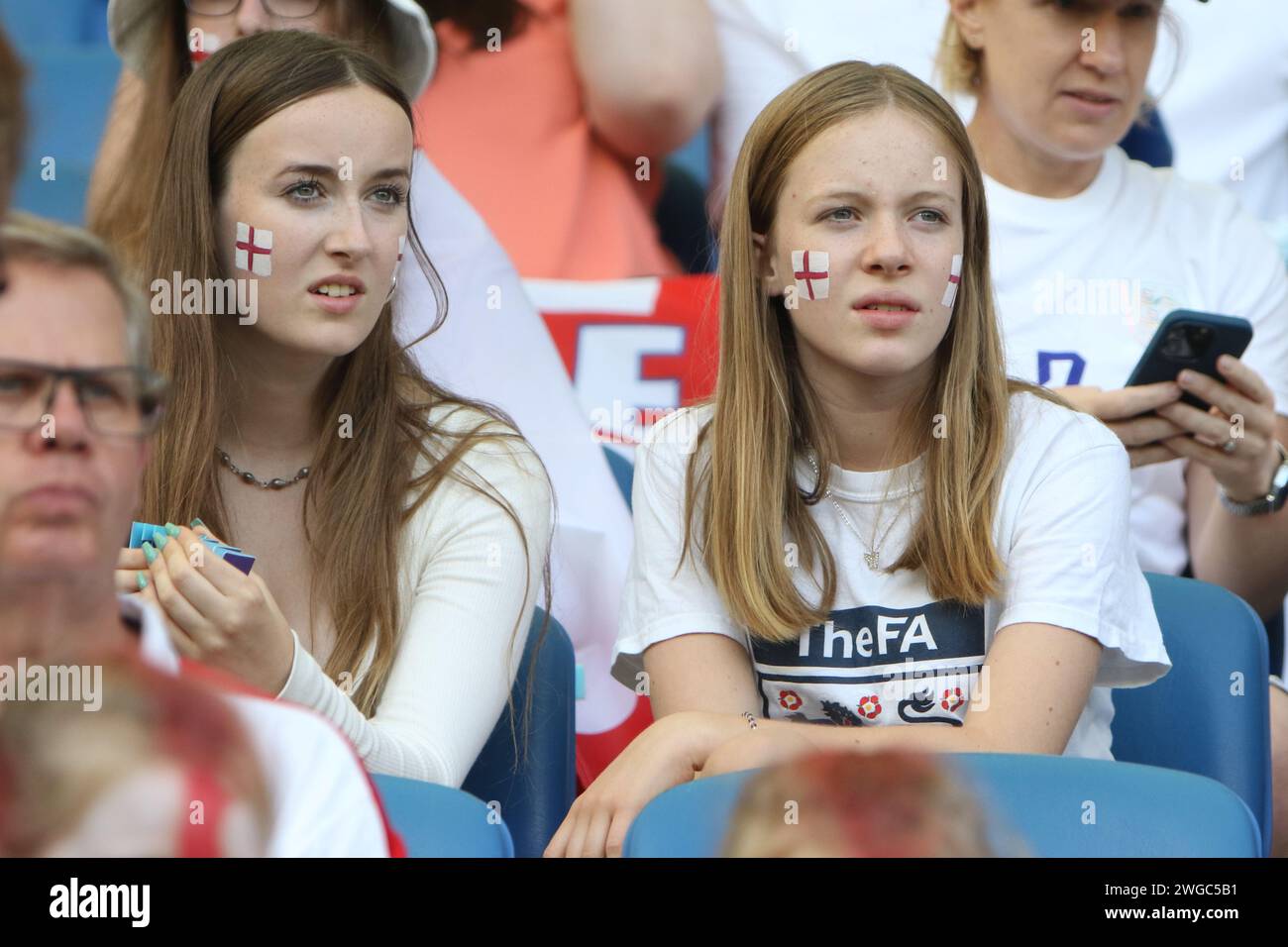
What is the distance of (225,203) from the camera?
1.61 m

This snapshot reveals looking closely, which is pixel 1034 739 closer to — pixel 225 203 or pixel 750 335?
pixel 750 335

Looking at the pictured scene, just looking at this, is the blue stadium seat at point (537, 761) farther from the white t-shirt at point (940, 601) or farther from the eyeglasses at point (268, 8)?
the eyeglasses at point (268, 8)

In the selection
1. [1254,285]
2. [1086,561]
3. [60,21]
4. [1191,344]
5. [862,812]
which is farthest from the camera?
[60,21]

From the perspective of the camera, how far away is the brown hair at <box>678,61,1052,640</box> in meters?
1.50

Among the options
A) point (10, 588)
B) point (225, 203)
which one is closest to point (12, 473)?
point (10, 588)

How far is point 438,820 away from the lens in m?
1.04

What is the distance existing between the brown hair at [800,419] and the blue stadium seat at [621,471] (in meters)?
0.41

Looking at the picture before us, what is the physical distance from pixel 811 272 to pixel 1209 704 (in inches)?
20.8

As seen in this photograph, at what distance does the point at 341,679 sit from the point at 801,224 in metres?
0.58

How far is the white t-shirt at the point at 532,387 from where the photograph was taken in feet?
6.81

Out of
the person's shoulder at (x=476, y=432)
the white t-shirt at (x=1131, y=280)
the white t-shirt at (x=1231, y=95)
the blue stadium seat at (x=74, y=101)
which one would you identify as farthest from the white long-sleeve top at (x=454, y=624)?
the white t-shirt at (x=1231, y=95)

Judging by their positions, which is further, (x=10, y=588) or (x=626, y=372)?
(x=626, y=372)

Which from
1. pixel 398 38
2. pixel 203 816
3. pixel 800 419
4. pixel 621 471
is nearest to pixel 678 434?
pixel 800 419

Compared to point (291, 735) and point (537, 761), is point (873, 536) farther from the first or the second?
point (291, 735)
